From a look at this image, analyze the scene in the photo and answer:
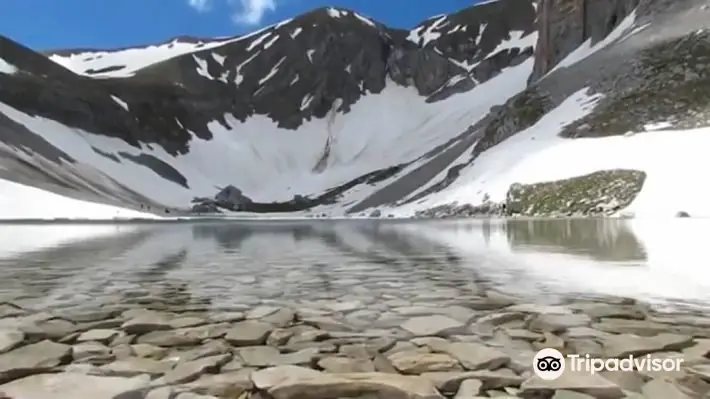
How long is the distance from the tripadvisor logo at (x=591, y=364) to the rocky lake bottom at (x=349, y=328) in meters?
0.12

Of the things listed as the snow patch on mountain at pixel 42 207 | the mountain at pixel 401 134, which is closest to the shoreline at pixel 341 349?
the mountain at pixel 401 134

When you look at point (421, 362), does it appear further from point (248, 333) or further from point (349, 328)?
point (248, 333)

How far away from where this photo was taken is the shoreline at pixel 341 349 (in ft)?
18.3

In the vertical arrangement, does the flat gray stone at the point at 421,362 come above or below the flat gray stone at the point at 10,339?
below

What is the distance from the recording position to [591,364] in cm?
624

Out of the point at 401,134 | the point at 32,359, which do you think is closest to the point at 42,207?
the point at 32,359

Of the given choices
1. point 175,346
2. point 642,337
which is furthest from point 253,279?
point 642,337

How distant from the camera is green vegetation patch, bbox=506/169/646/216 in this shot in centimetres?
5019

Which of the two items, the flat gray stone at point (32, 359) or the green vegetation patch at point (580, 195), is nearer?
the flat gray stone at point (32, 359)

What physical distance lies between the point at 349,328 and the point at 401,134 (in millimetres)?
170472

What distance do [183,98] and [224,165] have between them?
27704 millimetres

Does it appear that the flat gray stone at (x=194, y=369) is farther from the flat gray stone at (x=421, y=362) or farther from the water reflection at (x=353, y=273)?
the water reflection at (x=353, y=273)

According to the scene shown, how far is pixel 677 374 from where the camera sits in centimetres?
586

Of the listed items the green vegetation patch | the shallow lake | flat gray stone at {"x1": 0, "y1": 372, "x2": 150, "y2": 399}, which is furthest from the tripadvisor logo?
the green vegetation patch
